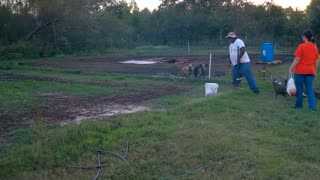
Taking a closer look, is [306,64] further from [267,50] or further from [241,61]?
[267,50]

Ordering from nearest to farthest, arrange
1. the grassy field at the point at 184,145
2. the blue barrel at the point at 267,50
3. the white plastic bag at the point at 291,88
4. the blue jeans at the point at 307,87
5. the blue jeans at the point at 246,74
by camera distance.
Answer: the grassy field at the point at 184,145
the blue jeans at the point at 307,87
the white plastic bag at the point at 291,88
the blue jeans at the point at 246,74
the blue barrel at the point at 267,50

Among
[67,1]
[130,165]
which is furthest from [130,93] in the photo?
[67,1]

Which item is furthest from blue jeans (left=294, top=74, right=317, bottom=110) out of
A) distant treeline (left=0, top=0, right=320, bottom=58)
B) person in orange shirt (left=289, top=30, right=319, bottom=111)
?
distant treeline (left=0, top=0, right=320, bottom=58)

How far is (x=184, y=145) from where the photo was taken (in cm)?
611

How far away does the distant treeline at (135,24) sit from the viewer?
34.5 m

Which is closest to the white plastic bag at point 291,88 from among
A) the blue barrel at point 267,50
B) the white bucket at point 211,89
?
the white bucket at point 211,89

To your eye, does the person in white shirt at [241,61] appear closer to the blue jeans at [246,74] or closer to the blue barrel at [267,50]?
the blue jeans at [246,74]

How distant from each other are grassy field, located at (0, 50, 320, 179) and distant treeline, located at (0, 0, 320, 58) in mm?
20254

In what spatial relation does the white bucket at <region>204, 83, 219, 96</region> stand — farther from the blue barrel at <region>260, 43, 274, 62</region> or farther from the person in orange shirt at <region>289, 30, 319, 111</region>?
the blue barrel at <region>260, 43, 274, 62</region>

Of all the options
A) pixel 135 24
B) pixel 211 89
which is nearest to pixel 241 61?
pixel 211 89

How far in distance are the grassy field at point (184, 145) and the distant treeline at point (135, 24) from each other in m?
20.3

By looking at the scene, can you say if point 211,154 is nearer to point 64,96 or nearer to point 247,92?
point 247,92

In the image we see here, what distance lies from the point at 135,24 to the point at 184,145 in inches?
1854

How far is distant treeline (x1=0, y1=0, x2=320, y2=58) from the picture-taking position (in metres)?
34.5
